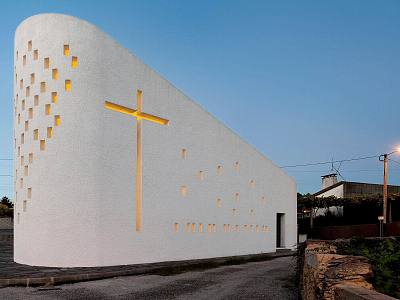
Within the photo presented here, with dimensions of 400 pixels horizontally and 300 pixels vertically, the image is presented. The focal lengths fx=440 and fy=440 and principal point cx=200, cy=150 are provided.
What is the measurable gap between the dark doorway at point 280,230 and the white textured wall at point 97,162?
378 inches

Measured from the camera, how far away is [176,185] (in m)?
19.8

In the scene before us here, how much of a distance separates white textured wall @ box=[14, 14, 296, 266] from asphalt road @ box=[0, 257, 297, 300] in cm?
321

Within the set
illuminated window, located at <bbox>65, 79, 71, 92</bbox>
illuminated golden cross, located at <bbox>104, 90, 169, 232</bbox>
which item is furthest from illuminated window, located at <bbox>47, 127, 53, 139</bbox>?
illuminated golden cross, located at <bbox>104, 90, 169, 232</bbox>

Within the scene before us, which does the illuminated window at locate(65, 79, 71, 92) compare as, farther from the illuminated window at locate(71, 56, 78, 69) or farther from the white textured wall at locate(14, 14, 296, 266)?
the illuminated window at locate(71, 56, 78, 69)

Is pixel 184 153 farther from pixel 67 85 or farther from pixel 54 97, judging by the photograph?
pixel 54 97

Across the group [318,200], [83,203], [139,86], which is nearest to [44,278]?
[83,203]

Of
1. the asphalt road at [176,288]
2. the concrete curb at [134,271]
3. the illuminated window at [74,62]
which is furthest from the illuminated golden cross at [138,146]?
the asphalt road at [176,288]

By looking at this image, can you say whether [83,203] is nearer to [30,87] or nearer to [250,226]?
[30,87]

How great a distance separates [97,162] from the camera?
16.3 meters

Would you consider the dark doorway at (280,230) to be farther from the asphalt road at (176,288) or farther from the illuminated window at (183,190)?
the asphalt road at (176,288)

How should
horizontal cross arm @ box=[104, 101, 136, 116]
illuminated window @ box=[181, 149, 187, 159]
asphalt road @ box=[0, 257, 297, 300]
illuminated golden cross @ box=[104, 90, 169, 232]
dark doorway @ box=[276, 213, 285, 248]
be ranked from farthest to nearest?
dark doorway @ box=[276, 213, 285, 248]
illuminated window @ box=[181, 149, 187, 159]
illuminated golden cross @ box=[104, 90, 169, 232]
horizontal cross arm @ box=[104, 101, 136, 116]
asphalt road @ box=[0, 257, 297, 300]

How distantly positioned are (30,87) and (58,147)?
2.95 meters

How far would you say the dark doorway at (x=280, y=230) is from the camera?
29219 millimetres

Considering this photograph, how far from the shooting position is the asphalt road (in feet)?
33.9
